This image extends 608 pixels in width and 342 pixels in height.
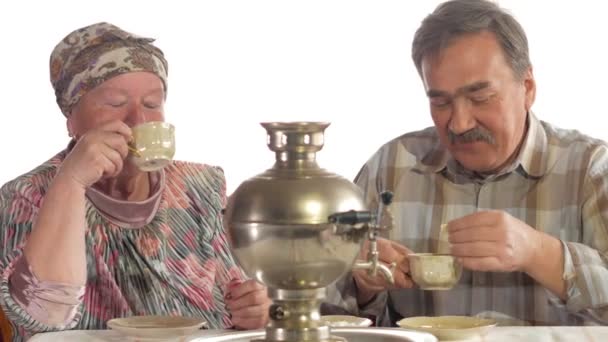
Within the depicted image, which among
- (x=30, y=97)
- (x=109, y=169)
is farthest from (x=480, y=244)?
(x=30, y=97)

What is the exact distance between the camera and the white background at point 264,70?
3916 mm

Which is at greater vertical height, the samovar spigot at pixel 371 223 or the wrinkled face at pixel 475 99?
the wrinkled face at pixel 475 99

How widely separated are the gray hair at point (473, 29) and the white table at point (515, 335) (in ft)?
2.47

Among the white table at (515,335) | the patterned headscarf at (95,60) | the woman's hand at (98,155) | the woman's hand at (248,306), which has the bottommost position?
the white table at (515,335)

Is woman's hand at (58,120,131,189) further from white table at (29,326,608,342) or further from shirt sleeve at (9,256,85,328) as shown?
white table at (29,326,608,342)

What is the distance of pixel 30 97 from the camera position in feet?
13.0

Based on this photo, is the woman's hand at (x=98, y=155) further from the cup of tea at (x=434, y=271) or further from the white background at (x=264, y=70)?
the white background at (x=264, y=70)

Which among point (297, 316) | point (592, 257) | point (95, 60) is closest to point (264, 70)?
point (95, 60)

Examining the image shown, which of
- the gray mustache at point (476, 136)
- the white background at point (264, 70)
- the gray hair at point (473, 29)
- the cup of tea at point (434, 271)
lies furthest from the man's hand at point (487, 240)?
the white background at point (264, 70)

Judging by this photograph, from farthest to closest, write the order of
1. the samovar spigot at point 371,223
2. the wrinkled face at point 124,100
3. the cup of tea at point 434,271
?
the wrinkled face at point 124,100 → the cup of tea at point 434,271 → the samovar spigot at point 371,223

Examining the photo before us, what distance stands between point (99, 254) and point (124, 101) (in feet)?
1.12

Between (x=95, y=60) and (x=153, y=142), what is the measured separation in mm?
338

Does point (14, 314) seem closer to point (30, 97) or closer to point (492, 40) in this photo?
point (492, 40)

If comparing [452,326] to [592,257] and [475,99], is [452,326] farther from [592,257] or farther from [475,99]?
[475,99]
